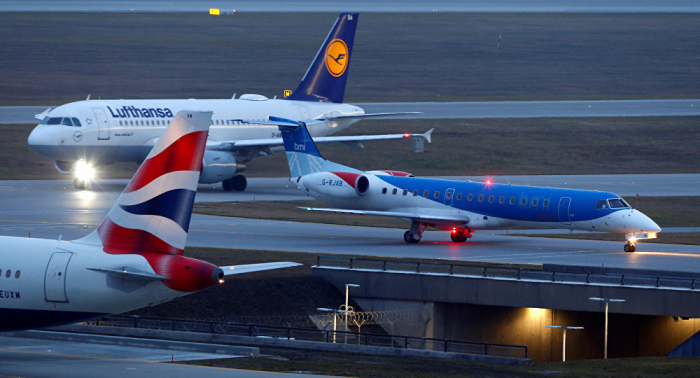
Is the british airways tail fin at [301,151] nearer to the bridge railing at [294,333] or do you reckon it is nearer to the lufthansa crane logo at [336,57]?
the bridge railing at [294,333]

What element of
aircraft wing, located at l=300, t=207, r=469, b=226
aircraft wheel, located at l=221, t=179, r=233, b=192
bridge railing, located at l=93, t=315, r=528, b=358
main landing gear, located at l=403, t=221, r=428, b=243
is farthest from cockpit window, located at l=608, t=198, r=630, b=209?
aircraft wheel, located at l=221, t=179, r=233, b=192

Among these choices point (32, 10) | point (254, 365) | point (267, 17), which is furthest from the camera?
point (267, 17)

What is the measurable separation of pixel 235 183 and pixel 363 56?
7770cm

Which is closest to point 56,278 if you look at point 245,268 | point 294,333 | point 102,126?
point 245,268

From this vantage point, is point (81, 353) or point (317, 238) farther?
point (317, 238)

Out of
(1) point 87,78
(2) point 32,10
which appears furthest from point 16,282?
(2) point 32,10

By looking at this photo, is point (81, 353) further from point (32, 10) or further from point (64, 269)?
point (32, 10)

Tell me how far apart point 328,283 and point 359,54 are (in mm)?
103163

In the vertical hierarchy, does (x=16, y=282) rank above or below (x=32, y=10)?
below

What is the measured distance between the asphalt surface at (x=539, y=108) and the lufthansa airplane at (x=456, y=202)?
47.5 meters

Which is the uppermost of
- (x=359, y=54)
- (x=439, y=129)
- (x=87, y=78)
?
(x=359, y=54)

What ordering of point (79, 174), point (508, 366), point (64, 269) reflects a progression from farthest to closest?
point (79, 174) < point (508, 366) < point (64, 269)

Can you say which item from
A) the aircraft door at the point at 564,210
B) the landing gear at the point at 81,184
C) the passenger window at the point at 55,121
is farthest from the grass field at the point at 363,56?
the aircraft door at the point at 564,210

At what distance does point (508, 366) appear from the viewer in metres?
33.6
